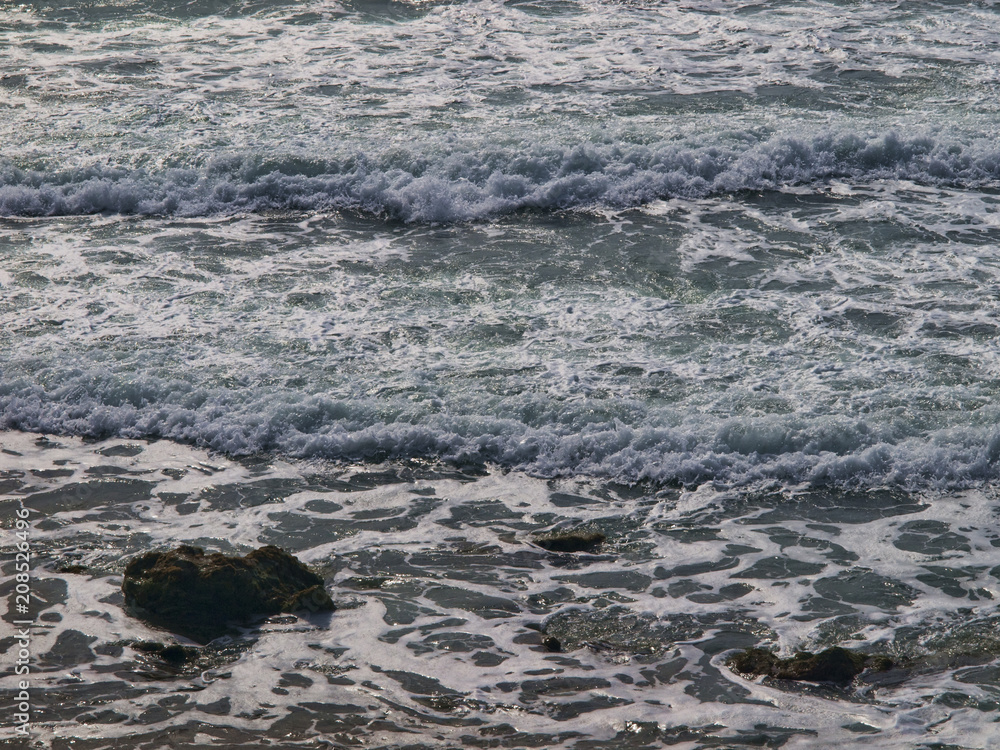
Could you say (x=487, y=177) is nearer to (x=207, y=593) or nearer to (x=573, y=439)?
(x=573, y=439)

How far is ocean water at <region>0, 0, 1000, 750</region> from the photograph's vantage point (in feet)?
16.9

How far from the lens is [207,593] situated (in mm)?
5516

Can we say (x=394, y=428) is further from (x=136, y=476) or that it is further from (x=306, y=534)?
(x=136, y=476)

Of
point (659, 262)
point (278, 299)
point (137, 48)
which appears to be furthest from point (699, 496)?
point (137, 48)

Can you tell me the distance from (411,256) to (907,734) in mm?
7191

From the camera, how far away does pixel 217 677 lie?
5125 mm

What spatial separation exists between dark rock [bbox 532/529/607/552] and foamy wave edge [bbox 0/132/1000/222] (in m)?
5.87

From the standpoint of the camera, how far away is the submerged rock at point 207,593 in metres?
5.52

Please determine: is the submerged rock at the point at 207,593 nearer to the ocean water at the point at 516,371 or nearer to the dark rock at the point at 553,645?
the ocean water at the point at 516,371

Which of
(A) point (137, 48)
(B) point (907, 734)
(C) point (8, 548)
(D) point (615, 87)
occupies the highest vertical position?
(A) point (137, 48)

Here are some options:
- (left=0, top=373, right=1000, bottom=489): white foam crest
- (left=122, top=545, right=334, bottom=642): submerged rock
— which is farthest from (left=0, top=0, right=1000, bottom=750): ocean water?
(left=122, top=545, right=334, bottom=642): submerged rock

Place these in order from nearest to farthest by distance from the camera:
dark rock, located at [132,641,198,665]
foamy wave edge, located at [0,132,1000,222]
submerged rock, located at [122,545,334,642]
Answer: dark rock, located at [132,641,198,665], submerged rock, located at [122,545,334,642], foamy wave edge, located at [0,132,1000,222]

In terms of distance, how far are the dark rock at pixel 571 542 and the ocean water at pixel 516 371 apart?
8 centimetres

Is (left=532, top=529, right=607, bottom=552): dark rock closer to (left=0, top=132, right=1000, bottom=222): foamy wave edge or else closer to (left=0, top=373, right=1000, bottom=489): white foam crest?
(left=0, top=373, right=1000, bottom=489): white foam crest
